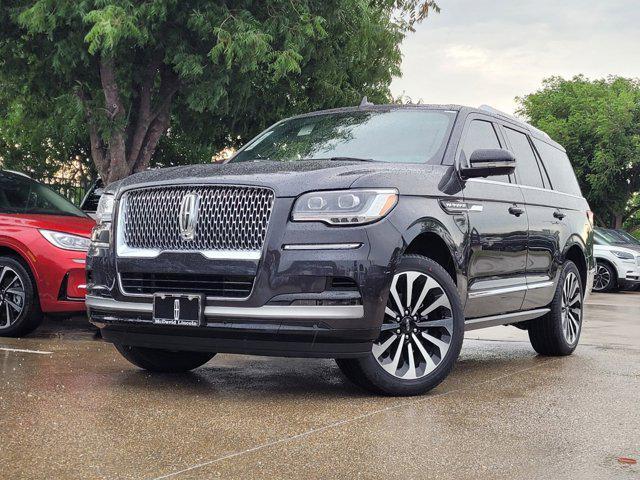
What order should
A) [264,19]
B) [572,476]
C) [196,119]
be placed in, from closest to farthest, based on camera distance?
[572,476]
[264,19]
[196,119]

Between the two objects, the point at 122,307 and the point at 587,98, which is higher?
the point at 587,98

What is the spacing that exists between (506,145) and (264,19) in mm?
7211

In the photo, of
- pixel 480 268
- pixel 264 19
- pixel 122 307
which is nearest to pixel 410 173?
pixel 480 268

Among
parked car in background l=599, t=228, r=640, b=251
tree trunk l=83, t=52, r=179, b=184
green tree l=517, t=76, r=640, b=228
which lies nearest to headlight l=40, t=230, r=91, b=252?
tree trunk l=83, t=52, r=179, b=184

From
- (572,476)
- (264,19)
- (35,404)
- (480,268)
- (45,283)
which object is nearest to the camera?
(572,476)

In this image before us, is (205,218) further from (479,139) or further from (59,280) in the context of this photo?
(59,280)

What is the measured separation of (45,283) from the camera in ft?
29.2

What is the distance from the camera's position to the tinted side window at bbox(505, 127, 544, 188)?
310 inches

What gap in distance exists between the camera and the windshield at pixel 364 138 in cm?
662

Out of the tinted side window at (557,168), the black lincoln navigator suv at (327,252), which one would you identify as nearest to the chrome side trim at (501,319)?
the black lincoln navigator suv at (327,252)

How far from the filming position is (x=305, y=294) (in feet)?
17.7

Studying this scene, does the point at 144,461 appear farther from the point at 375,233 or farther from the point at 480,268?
the point at 480,268

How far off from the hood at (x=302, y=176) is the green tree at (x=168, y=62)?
622cm

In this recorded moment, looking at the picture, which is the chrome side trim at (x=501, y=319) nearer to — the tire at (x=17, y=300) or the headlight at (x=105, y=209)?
the headlight at (x=105, y=209)
